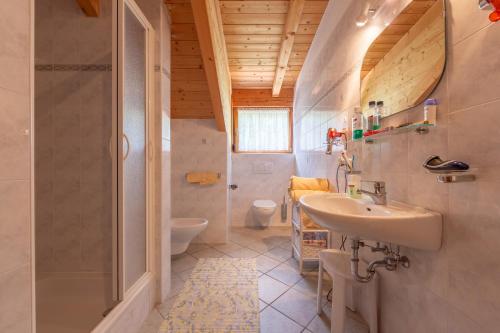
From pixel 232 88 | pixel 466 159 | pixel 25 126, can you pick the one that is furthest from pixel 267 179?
pixel 25 126

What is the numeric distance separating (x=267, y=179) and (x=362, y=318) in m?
2.16

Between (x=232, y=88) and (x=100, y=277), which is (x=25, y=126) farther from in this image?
(x=232, y=88)

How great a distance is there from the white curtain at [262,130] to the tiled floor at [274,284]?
143 cm

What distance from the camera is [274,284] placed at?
1.66 metres

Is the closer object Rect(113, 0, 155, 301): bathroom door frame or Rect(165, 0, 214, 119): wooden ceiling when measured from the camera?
Rect(113, 0, 155, 301): bathroom door frame

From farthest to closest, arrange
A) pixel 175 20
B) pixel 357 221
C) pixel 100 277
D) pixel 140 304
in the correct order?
pixel 175 20 < pixel 100 277 < pixel 140 304 < pixel 357 221

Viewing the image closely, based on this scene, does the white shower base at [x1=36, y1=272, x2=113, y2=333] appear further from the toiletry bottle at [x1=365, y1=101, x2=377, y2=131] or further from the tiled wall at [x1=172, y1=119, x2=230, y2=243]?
the toiletry bottle at [x1=365, y1=101, x2=377, y2=131]

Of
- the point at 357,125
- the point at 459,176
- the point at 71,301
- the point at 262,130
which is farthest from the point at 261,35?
the point at 71,301

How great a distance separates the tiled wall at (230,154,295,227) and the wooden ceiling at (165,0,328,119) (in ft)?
3.48

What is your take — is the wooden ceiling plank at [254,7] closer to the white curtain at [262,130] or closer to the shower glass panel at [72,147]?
the shower glass panel at [72,147]

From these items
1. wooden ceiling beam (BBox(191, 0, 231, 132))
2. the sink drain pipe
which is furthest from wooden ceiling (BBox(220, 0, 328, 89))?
the sink drain pipe

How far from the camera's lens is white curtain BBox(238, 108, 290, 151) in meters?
3.37

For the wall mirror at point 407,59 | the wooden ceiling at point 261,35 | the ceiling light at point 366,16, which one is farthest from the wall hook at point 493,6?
the wooden ceiling at point 261,35

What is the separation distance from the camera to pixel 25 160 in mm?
631
